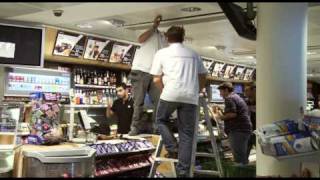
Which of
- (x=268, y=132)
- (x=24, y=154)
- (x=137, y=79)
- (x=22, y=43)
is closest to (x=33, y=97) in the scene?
(x=24, y=154)

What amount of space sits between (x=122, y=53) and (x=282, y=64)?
4849 millimetres

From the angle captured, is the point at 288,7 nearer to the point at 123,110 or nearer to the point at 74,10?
the point at 74,10

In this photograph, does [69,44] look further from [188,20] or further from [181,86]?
[181,86]

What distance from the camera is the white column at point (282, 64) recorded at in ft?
12.0

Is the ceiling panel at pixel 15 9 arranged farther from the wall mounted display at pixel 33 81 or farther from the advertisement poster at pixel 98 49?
the advertisement poster at pixel 98 49

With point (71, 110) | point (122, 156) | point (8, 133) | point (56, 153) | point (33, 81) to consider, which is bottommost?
point (122, 156)

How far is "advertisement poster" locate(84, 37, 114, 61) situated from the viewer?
24.3 ft

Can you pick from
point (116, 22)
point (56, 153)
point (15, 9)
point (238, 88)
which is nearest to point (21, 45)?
point (15, 9)

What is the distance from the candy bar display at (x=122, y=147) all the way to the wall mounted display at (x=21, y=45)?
6.59ft

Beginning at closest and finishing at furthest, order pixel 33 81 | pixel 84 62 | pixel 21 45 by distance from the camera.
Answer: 1. pixel 21 45
2. pixel 33 81
3. pixel 84 62

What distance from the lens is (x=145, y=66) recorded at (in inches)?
208

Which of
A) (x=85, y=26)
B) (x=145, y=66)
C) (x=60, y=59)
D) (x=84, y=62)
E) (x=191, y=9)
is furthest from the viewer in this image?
(x=84, y=62)

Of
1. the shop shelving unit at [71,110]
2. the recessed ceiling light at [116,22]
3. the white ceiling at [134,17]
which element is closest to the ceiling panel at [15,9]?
the white ceiling at [134,17]

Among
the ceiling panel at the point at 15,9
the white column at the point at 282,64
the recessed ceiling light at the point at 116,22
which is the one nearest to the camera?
the white column at the point at 282,64
